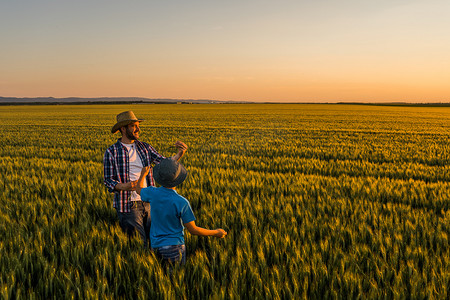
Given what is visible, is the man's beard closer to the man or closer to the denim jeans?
the man

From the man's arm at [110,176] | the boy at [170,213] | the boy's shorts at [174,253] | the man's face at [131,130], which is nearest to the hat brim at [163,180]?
the boy at [170,213]

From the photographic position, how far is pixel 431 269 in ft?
9.00

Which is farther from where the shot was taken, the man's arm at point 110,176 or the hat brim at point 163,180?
the man's arm at point 110,176

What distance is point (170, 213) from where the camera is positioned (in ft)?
8.38

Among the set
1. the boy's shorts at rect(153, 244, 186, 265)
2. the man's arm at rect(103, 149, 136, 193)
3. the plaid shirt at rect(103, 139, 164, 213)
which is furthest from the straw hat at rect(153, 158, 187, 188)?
the plaid shirt at rect(103, 139, 164, 213)

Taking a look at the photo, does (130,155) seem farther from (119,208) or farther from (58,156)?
(58,156)

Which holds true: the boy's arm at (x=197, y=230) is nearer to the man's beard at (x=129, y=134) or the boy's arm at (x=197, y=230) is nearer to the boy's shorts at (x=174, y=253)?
the boy's shorts at (x=174, y=253)

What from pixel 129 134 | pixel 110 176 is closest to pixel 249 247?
pixel 110 176

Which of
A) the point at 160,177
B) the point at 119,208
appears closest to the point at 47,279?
the point at 119,208

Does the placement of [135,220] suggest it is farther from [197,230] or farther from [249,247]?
[249,247]

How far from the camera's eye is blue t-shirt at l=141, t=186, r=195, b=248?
2521mm

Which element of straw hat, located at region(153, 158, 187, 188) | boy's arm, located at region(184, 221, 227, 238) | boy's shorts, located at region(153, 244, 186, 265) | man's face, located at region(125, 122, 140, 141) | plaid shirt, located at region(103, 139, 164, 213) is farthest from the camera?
man's face, located at region(125, 122, 140, 141)

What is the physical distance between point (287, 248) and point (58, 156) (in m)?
10.8

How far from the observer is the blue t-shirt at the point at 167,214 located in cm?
252
